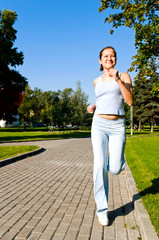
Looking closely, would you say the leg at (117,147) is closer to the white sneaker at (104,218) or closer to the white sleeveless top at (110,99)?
the white sleeveless top at (110,99)

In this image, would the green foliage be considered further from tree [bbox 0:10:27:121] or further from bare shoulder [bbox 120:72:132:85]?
bare shoulder [bbox 120:72:132:85]

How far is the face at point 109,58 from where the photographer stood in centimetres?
310

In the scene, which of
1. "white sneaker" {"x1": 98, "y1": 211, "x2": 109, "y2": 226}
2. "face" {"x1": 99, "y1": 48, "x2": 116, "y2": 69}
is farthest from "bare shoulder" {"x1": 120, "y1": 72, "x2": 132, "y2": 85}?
"white sneaker" {"x1": 98, "y1": 211, "x2": 109, "y2": 226}

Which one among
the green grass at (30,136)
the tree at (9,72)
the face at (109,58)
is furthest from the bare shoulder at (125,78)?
the tree at (9,72)

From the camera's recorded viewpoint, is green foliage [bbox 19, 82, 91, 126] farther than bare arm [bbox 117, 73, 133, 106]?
Yes

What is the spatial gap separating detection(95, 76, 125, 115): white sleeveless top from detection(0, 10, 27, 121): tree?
21241 millimetres

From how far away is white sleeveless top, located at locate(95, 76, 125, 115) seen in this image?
120 inches

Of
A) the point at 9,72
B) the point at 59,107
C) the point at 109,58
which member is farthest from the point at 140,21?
the point at 59,107

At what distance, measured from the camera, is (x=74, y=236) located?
2.86m

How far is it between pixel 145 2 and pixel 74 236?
45.4 ft

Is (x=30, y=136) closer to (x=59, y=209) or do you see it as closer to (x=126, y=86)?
(x=59, y=209)

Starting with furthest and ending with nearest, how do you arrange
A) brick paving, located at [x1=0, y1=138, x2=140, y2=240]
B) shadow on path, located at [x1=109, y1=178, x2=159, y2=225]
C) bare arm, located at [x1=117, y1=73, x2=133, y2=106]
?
1. shadow on path, located at [x1=109, y1=178, x2=159, y2=225]
2. brick paving, located at [x1=0, y1=138, x2=140, y2=240]
3. bare arm, located at [x1=117, y1=73, x2=133, y2=106]

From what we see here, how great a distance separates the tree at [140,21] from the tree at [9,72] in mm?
12001

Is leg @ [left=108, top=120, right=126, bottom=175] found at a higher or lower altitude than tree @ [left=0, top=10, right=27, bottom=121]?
lower
